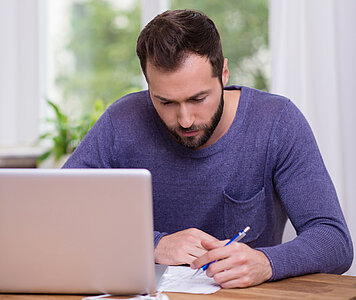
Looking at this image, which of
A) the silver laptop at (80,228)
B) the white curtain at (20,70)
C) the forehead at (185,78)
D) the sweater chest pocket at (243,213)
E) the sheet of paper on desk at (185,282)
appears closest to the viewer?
the silver laptop at (80,228)

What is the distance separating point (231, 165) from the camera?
1651 millimetres

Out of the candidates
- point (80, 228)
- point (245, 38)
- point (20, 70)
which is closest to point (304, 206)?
point (80, 228)

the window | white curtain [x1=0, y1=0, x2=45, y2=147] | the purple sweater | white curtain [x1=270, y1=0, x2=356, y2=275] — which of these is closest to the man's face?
the purple sweater

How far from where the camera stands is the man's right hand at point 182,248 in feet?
4.29

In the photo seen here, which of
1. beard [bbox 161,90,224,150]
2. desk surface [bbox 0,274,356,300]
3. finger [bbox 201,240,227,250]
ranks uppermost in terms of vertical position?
beard [bbox 161,90,224,150]

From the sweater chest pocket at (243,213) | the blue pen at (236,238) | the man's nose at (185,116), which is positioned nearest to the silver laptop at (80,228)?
the blue pen at (236,238)

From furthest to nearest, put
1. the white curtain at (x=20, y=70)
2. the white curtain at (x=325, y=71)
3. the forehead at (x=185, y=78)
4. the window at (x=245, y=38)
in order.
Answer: the white curtain at (x=20, y=70), the window at (x=245, y=38), the white curtain at (x=325, y=71), the forehead at (x=185, y=78)

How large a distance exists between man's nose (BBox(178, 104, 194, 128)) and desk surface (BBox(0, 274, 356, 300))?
1.61 ft

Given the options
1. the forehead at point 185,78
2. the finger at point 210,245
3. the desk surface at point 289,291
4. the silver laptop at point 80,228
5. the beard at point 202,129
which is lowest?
the desk surface at point 289,291

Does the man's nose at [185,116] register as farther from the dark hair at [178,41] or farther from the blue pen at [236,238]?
the blue pen at [236,238]

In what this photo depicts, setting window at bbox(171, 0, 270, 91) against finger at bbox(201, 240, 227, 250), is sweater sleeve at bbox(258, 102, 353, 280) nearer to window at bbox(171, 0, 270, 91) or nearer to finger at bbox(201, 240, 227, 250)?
finger at bbox(201, 240, 227, 250)

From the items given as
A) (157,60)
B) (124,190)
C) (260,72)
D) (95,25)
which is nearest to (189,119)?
(157,60)

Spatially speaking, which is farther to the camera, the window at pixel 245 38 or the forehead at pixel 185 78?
the window at pixel 245 38

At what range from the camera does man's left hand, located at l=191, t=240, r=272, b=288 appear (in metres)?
1.16
